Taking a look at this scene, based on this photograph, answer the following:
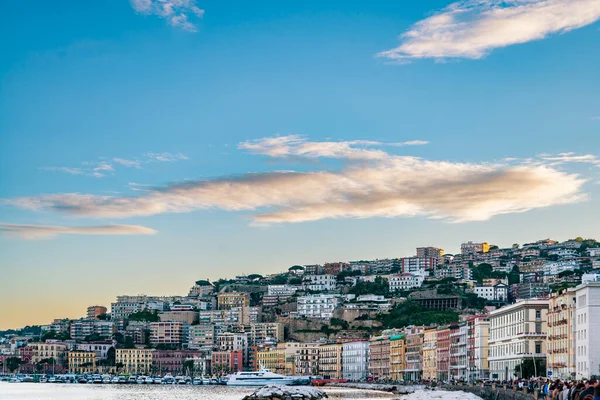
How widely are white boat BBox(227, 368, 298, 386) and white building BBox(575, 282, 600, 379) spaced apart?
263 ft

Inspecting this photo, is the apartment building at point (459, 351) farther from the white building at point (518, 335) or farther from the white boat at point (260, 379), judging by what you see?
the white boat at point (260, 379)

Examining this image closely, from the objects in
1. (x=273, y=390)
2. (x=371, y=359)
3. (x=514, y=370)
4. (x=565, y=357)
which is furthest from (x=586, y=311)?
(x=371, y=359)

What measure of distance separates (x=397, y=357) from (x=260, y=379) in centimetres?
2444

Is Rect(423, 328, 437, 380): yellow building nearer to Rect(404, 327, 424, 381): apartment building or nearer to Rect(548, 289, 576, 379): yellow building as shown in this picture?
Rect(404, 327, 424, 381): apartment building

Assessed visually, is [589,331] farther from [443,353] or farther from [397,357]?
[397,357]

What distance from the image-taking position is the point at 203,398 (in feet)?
377

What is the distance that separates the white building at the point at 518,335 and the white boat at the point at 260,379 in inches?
1907

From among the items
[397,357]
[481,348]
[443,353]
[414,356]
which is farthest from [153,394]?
[397,357]

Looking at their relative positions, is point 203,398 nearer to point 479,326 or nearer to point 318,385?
point 479,326

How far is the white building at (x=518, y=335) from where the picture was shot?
321 feet

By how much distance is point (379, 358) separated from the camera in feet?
611

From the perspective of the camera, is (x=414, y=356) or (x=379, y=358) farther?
(x=379, y=358)

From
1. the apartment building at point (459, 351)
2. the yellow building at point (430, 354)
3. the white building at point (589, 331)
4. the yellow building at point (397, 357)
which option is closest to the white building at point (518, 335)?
the white building at point (589, 331)


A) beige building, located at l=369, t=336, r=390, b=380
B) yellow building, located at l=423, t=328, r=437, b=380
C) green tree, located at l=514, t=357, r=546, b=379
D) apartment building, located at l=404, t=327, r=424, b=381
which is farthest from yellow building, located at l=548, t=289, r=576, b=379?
beige building, located at l=369, t=336, r=390, b=380
